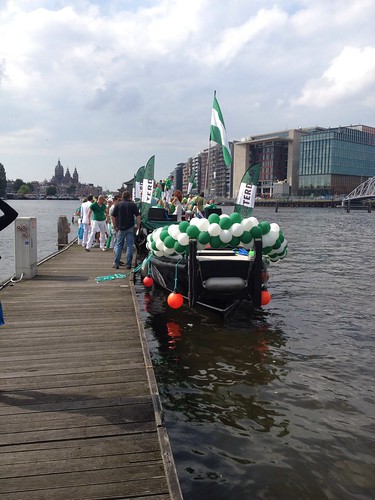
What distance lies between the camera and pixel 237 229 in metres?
8.25

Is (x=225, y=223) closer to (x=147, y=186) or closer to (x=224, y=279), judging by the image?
(x=224, y=279)

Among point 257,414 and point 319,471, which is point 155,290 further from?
point 319,471

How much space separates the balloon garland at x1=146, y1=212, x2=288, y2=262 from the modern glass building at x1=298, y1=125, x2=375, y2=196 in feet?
496

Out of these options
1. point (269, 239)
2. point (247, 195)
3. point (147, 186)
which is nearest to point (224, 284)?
point (269, 239)

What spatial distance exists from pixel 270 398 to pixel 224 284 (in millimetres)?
2867

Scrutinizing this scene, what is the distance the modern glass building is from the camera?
15000cm

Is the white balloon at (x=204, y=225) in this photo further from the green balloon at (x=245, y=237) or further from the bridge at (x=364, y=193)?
the bridge at (x=364, y=193)

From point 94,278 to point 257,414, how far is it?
20.8 feet

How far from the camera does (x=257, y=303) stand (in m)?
8.52

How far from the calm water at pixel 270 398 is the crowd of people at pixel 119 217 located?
209 cm

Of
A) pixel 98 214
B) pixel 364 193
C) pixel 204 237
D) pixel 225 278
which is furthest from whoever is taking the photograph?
pixel 364 193

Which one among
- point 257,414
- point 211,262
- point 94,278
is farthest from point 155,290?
point 257,414

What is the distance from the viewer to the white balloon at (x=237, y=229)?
825 cm

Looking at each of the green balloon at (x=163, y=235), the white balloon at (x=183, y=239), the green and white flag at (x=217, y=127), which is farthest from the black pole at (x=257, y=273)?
the green and white flag at (x=217, y=127)
